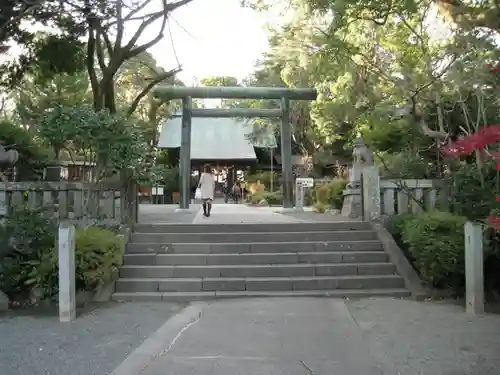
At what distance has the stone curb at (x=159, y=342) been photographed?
16.8 feet

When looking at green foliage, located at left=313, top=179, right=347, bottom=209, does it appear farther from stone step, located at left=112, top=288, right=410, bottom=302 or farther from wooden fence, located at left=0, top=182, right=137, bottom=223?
stone step, located at left=112, top=288, right=410, bottom=302

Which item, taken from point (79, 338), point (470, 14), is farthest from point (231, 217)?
point (79, 338)

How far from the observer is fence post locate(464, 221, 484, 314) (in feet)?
24.0

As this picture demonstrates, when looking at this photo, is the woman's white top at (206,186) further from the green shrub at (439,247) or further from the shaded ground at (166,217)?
the green shrub at (439,247)

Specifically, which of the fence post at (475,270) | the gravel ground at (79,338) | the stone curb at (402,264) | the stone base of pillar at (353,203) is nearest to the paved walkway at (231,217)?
the stone base of pillar at (353,203)

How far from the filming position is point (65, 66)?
12133 millimetres

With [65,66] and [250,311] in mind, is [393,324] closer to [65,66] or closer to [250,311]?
[250,311]

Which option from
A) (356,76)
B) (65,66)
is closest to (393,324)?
(65,66)

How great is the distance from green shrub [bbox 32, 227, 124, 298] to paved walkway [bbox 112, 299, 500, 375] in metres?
1.42

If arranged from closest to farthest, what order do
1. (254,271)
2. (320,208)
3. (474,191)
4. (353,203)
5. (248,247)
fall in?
(254,271)
(474,191)
(248,247)
(353,203)
(320,208)

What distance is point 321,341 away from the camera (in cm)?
599

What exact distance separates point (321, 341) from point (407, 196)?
5524mm

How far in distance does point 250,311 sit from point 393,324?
1.90 m

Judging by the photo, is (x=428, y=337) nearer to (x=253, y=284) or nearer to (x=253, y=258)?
(x=253, y=284)
